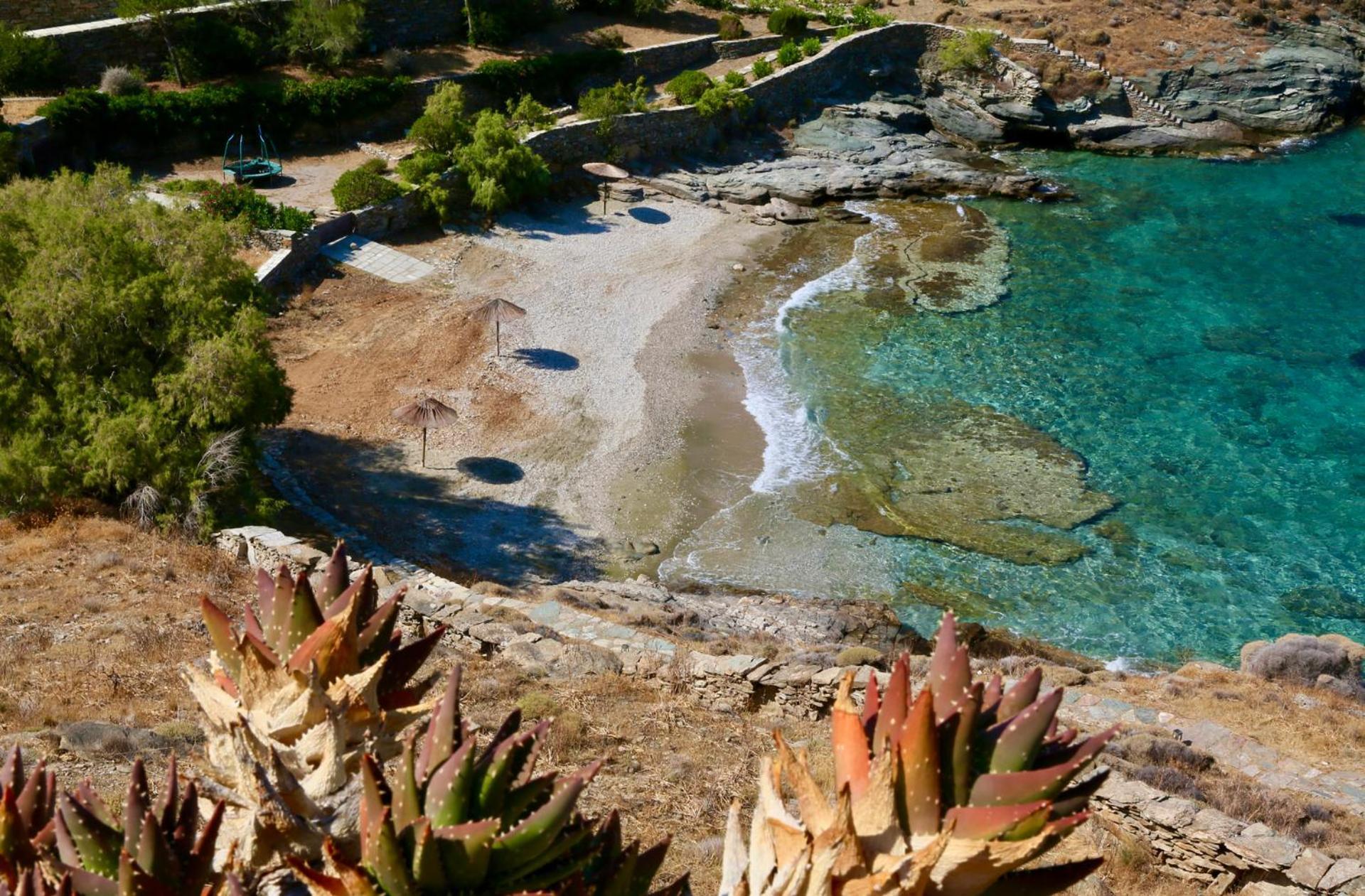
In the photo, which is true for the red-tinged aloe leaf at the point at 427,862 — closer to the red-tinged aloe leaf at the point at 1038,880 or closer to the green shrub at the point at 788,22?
the red-tinged aloe leaf at the point at 1038,880

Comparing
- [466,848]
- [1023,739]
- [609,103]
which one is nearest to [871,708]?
[1023,739]

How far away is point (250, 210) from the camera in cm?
3206

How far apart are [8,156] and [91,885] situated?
3394 cm

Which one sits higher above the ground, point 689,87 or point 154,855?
point 154,855

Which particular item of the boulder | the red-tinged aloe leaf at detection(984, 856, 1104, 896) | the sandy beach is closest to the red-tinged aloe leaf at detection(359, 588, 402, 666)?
the red-tinged aloe leaf at detection(984, 856, 1104, 896)

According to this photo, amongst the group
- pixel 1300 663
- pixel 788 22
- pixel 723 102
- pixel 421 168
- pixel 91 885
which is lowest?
pixel 1300 663

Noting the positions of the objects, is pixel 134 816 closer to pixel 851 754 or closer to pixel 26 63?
pixel 851 754

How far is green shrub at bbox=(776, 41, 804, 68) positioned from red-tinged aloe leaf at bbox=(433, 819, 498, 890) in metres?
48.5

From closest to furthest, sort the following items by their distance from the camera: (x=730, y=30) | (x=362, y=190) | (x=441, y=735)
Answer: (x=441, y=735) → (x=362, y=190) → (x=730, y=30)

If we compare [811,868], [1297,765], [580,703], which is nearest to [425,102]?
[580,703]

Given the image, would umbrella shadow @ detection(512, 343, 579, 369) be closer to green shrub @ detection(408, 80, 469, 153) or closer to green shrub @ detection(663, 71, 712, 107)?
green shrub @ detection(408, 80, 469, 153)

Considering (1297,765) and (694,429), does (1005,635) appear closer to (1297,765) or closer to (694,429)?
(1297,765)

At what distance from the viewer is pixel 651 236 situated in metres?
38.5

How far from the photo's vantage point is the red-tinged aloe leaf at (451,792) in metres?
4.32
